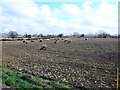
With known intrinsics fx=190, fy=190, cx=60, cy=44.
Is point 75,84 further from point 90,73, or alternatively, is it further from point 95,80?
point 90,73

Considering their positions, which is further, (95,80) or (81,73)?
(81,73)

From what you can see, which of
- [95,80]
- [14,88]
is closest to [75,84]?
[95,80]

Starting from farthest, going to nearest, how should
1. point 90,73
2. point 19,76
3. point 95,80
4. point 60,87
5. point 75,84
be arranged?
point 90,73 < point 19,76 < point 95,80 < point 75,84 < point 60,87

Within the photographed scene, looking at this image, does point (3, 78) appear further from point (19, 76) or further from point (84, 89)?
point (84, 89)

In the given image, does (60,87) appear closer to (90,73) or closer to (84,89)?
(84,89)

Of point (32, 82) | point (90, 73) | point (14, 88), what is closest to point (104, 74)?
point (90, 73)

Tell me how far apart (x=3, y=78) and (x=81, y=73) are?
4.93 meters

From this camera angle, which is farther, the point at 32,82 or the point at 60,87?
the point at 32,82

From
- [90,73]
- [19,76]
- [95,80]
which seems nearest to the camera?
[95,80]

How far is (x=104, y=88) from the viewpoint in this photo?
9406 millimetres

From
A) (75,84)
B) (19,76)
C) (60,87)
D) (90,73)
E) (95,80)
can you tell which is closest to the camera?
(60,87)

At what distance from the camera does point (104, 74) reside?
1229cm

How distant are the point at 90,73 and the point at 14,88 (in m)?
5.33

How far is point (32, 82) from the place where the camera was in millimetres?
10211
